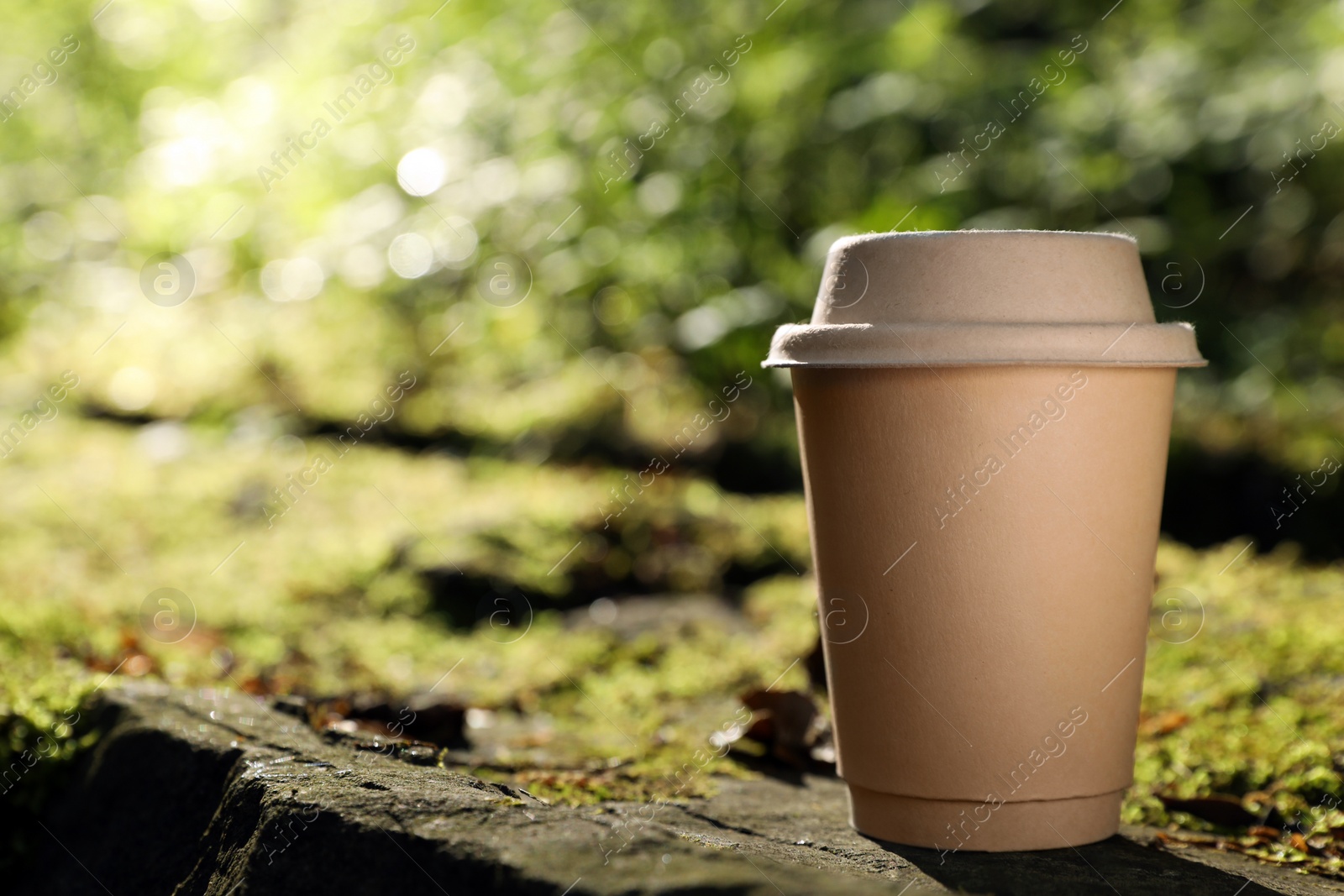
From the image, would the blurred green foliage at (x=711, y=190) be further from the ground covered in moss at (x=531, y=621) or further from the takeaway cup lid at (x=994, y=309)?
the takeaway cup lid at (x=994, y=309)

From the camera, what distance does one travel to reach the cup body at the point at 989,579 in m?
1.75

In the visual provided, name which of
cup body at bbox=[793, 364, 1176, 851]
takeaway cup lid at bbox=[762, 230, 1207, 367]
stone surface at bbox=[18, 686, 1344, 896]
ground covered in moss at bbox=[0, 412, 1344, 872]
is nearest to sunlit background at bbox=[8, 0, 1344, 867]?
ground covered in moss at bbox=[0, 412, 1344, 872]

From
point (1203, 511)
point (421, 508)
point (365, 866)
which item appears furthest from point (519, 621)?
point (1203, 511)

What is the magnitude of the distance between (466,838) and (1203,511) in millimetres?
4365

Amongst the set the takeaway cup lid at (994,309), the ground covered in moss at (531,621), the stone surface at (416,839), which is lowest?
the ground covered in moss at (531,621)

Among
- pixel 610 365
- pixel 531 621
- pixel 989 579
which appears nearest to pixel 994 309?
pixel 989 579

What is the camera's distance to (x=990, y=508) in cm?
175

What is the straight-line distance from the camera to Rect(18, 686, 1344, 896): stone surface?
1.33 metres

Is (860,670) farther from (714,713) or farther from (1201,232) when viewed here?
(1201,232)

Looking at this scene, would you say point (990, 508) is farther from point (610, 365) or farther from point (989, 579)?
point (610, 365)

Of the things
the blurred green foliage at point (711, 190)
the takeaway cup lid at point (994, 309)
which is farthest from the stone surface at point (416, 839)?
the blurred green foliage at point (711, 190)

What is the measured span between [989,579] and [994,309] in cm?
42

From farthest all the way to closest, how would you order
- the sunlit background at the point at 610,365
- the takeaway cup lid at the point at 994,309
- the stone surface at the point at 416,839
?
the sunlit background at the point at 610,365
the takeaway cup lid at the point at 994,309
the stone surface at the point at 416,839

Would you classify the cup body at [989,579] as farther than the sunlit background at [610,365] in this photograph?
No
